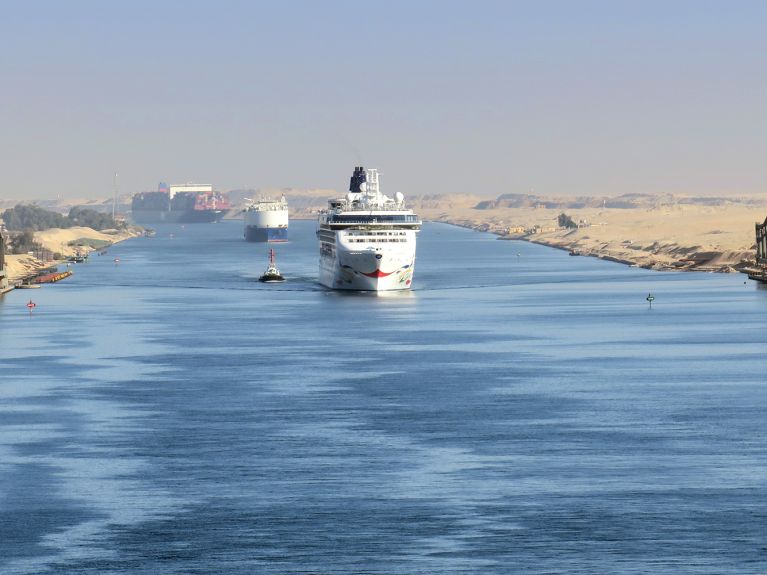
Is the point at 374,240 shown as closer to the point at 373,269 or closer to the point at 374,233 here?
the point at 374,233

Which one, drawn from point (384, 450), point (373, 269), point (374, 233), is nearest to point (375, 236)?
point (374, 233)

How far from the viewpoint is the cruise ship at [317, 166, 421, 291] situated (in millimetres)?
171375

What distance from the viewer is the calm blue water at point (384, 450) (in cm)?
5381

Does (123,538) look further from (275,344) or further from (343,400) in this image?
(275,344)

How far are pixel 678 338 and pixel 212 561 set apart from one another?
79097 millimetres

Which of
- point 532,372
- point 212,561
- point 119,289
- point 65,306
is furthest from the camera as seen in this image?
point 119,289

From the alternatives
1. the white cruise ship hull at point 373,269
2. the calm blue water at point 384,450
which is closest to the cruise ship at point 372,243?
the white cruise ship hull at point 373,269

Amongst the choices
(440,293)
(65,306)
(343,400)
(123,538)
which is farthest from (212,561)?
(440,293)

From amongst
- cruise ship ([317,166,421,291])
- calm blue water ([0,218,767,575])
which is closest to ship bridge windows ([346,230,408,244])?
cruise ship ([317,166,421,291])

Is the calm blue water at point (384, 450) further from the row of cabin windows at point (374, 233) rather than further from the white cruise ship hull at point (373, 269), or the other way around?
the white cruise ship hull at point (373, 269)

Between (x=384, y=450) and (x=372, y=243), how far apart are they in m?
101

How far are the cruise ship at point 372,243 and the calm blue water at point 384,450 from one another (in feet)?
117

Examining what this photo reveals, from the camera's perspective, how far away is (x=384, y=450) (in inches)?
2817

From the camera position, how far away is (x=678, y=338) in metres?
125
